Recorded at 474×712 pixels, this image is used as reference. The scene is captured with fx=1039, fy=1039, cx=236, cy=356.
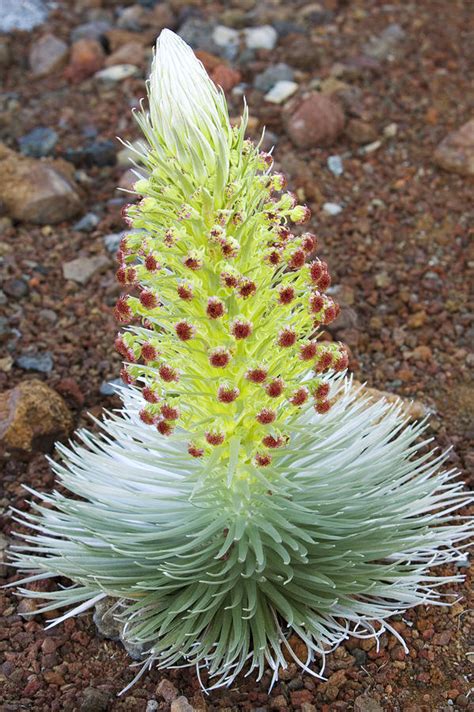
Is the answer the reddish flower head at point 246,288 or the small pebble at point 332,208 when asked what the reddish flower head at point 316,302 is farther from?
the small pebble at point 332,208

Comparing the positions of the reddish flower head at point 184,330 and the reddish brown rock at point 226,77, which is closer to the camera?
the reddish flower head at point 184,330

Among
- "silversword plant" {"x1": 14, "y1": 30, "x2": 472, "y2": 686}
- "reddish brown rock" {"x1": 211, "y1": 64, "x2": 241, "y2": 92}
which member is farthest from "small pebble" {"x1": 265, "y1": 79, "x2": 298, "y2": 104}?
"silversword plant" {"x1": 14, "y1": 30, "x2": 472, "y2": 686}

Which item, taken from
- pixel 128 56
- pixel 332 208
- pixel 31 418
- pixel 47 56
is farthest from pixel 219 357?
pixel 47 56

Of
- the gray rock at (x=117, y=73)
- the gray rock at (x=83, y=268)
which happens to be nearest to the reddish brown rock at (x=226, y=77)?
the gray rock at (x=117, y=73)

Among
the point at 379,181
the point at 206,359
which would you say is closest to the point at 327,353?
the point at 206,359

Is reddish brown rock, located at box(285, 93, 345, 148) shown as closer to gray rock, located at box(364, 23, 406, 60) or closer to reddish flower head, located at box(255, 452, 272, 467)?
gray rock, located at box(364, 23, 406, 60)

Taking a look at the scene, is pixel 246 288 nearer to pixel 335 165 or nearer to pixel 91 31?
pixel 335 165
